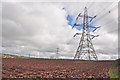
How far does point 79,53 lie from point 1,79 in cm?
2170

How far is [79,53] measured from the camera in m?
25.6

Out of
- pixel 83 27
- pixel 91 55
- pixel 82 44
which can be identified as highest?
pixel 83 27

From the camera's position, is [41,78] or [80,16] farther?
[80,16]

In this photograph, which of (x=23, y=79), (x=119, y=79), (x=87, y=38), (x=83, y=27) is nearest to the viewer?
(x=119, y=79)

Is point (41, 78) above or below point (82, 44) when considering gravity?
below

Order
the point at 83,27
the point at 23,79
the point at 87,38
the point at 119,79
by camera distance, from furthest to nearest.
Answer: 1. the point at 83,27
2. the point at 87,38
3. the point at 23,79
4. the point at 119,79

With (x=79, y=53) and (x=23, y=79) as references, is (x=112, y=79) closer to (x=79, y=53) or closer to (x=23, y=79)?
(x=23, y=79)

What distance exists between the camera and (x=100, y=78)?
6066 mm

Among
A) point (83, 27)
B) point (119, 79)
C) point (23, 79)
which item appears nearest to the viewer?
point (119, 79)

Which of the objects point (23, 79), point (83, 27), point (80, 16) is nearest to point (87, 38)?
point (83, 27)

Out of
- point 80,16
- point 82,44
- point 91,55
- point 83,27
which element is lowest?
point 91,55

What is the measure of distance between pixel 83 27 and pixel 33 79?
23.7 m

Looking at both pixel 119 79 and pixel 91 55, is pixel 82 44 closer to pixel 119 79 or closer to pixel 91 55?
pixel 91 55

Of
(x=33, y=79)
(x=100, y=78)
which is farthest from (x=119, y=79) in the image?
(x=33, y=79)
